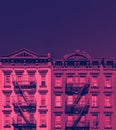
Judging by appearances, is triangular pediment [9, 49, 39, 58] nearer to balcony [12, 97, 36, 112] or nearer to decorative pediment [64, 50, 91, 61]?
decorative pediment [64, 50, 91, 61]

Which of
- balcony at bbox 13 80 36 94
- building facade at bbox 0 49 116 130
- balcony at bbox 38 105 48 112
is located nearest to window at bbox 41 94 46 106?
building facade at bbox 0 49 116 130

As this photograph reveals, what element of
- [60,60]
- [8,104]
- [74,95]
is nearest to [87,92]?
[74,95]

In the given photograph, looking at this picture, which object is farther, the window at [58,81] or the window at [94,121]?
the window at [58,81]

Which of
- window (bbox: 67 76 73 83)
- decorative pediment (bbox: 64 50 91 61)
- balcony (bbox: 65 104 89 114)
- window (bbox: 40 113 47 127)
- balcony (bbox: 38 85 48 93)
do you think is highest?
decorative pediment (bbox: 64 50 91 61)

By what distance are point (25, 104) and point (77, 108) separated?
7153mm

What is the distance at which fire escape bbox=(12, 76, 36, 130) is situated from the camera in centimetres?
4497

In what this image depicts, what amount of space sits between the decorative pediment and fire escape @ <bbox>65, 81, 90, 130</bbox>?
3.69 meters

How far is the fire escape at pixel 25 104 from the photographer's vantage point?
45.0 metres

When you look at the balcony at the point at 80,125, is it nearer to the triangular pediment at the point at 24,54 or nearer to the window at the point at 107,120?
the window at the point at 107,120

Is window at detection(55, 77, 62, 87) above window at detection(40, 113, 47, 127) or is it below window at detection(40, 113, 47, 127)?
above

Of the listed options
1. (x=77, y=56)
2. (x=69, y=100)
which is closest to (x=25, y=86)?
(x=69, y=100)


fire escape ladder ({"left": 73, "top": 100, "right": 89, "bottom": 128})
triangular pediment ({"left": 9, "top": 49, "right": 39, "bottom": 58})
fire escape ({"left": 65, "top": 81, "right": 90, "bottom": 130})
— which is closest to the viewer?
fire escape ladder ({"left": 73, "top": 100, "right": 89, "bottom": 128})

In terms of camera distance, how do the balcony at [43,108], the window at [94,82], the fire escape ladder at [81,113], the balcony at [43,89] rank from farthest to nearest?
the window at [94,82] < the balcony at [43,89] < the balcony at [43,108] < the fire escape ladder at [81,113]

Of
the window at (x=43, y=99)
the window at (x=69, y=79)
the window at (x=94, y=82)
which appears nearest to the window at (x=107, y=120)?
the window at (x=94, y=82)
